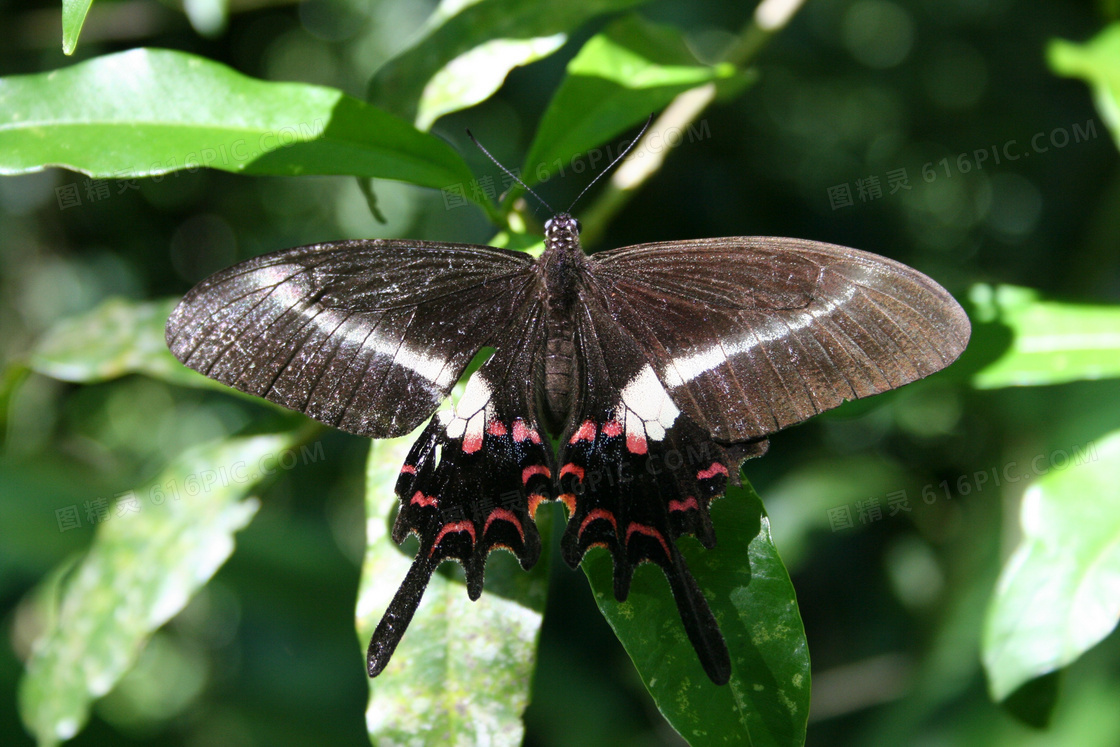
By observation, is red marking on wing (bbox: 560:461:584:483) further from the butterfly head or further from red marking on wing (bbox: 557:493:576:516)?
the butterfly head

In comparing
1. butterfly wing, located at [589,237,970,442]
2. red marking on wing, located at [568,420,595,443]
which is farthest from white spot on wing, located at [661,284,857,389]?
red marking on wing, located at [568,420,595,443]

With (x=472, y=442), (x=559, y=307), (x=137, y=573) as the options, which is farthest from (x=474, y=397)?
(x=137, y=573)

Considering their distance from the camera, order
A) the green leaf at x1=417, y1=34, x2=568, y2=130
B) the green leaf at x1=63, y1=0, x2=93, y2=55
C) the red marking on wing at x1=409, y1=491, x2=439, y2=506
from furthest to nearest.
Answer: the green leaf at x1=417, y1=34, x2=568, y2=130 → the red marking on wing at x1=409, y1=491, x2=439, y2=506 → the green leaf at x1=63, y1=0, x2=93, y2=55

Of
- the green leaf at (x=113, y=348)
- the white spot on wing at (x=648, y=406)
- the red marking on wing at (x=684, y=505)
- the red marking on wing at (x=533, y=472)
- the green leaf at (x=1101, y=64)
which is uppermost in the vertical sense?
the green leaf at (x=1101, y=64)

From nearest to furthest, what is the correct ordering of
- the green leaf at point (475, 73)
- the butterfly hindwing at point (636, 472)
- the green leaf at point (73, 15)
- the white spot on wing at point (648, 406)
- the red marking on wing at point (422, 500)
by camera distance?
1. the green leaf at point (73, 15)
2. the butterfly hindwing at point (636, 472)
3. the red marking on wing at point (422, 500)
4. the white spot on wing at point (648, 406)
5. the green leaf at point (475, 73)

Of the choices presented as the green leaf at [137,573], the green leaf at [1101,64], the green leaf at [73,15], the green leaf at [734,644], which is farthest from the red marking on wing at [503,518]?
the green leaf at [1101,64]

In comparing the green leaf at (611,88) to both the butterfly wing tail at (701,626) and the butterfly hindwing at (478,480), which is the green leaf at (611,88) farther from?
the butterfly wing tail at (701,626)

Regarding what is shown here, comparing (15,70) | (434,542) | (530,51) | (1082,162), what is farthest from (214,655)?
(1082,162)
